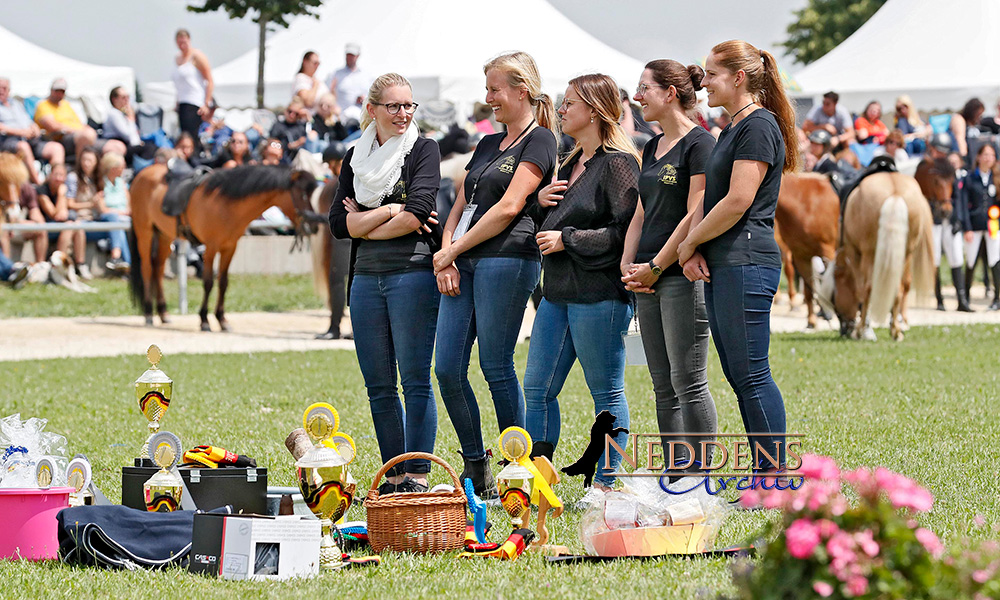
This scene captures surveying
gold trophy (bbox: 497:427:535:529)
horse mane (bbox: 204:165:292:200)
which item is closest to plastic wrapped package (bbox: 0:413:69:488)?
gold trophy (bbox: 497:427:535:529)

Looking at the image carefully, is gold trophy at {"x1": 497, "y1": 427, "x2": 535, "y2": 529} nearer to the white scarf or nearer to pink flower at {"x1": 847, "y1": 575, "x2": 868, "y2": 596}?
the white scarf

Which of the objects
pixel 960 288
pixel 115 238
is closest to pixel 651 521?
pixel 960 288

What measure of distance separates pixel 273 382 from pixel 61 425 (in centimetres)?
240

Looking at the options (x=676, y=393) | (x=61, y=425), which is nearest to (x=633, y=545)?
(x=676, y=393)

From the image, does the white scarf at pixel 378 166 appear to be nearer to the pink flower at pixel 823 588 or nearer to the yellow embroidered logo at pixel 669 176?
the yellow embroidered logo at pixel 669 176

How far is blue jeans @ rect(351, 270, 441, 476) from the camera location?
216 inches

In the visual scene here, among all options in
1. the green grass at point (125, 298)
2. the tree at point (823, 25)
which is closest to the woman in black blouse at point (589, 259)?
the green grass at point (125, 298)

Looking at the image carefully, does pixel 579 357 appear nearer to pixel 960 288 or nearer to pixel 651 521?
pixel 651 521

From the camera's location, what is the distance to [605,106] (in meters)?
5.37

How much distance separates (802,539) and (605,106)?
3.25 m

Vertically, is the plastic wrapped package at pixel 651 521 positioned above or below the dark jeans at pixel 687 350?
below

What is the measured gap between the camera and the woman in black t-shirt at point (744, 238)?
488 centimetres

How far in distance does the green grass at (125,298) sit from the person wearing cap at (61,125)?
222 centimetres

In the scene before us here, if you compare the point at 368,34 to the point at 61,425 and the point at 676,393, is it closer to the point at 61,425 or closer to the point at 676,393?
the point at 61,425
